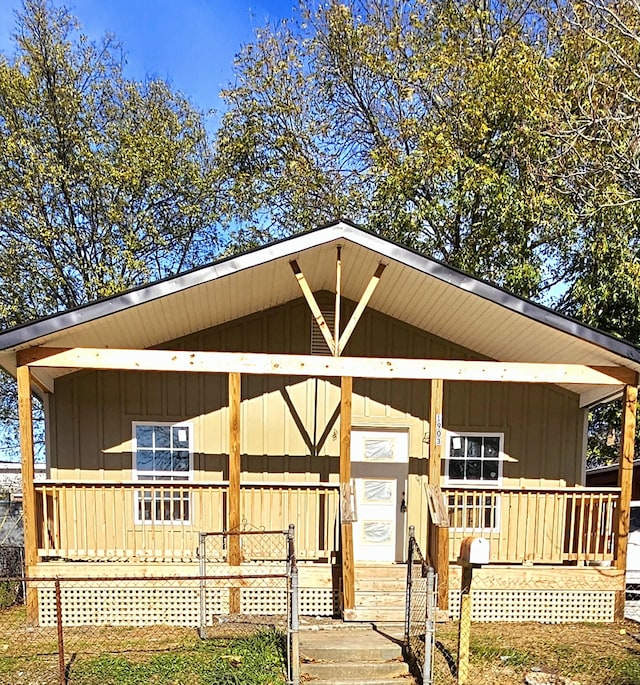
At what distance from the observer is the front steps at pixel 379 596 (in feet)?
21.6

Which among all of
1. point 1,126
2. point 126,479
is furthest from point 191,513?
point 1,126

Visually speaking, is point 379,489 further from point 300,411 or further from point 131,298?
point 131,298

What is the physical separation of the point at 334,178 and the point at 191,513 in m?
9.65

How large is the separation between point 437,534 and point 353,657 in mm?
1675

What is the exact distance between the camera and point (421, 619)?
19.9ft

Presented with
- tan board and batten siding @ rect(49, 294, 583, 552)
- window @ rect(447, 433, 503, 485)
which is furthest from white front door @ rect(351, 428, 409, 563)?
window @ rect(447, 433, 503, 485)

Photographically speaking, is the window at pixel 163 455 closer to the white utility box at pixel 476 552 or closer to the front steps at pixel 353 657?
the front steps at pixel 353 657

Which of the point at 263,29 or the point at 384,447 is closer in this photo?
the point at 384,447

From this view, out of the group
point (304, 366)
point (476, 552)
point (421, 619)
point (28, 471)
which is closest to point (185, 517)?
point (28, 471)

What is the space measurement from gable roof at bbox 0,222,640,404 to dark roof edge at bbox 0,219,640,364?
1 cm

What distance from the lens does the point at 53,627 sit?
6707mm

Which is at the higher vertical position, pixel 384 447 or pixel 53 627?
pixel 384 447

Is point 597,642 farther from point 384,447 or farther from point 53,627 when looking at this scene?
point 53,627

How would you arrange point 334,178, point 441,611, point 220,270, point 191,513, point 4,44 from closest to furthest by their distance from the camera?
1. point 220,270
2. point 441,611
3. point 191,513
4. point 4,44
5. point 334,178
